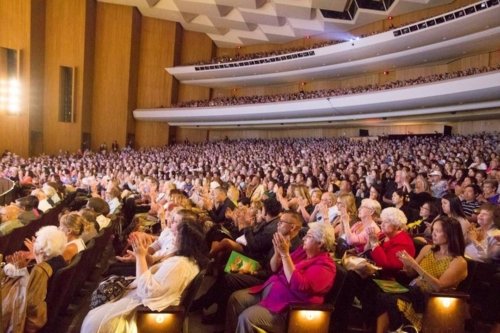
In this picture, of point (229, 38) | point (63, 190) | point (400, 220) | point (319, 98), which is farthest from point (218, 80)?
point (400, 220)

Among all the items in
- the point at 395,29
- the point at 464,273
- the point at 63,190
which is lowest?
the point at 63,190

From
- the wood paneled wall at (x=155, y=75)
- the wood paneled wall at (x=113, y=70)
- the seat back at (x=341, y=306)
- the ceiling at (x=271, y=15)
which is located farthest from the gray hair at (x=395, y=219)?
the wood paneled wall at (x=155, y=75)

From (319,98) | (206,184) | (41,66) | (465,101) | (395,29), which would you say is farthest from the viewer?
(41,66)

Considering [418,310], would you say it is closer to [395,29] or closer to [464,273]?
[464,273]

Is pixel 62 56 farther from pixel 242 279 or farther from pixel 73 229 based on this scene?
pixel 242 279

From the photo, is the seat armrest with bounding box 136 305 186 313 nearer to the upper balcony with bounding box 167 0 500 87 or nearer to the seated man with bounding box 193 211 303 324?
the seated man with bounding box 193 211 303 324

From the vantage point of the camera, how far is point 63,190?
818cm

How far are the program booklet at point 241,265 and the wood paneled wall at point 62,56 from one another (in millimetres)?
21522

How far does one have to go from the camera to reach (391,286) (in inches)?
113

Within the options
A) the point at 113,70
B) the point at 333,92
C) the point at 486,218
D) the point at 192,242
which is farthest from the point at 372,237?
the point at 113,70

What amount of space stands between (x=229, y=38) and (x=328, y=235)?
81.3 feet

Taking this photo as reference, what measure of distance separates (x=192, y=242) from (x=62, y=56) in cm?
2246

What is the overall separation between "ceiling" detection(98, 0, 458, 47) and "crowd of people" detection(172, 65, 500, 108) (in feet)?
9.98

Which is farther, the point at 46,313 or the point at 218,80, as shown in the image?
→ the point at 218,80
